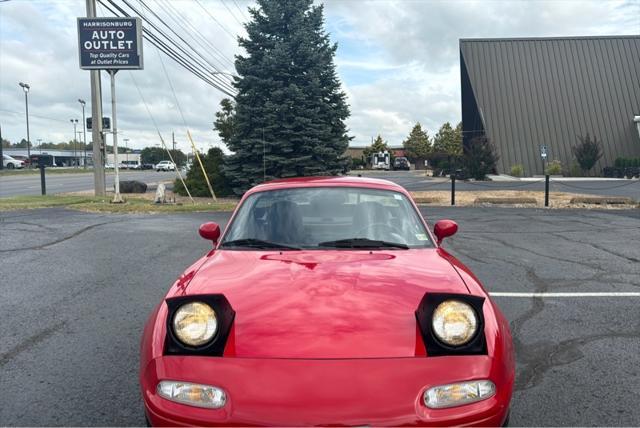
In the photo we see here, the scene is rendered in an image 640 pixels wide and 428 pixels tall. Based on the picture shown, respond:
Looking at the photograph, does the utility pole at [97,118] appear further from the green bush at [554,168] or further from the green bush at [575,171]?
the green bush at [575,171]

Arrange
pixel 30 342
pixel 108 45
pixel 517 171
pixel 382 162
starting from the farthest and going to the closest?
pixel 382 162
pixel 517 171
pixel 108 45
pixel 30 342

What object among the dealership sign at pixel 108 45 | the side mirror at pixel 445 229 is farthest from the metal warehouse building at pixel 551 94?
the side mirror at pixel 445 229

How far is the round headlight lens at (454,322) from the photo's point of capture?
230cm

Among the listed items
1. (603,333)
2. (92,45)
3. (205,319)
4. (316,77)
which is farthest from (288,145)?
(205,319)

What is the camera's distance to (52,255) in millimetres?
8477

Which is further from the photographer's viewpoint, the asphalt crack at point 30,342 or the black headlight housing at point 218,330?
the asphalt crack at point 30,342

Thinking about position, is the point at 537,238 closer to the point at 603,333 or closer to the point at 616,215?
the point at 616,215

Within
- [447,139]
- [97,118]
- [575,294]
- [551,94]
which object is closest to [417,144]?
[447,139]

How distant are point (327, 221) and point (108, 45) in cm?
1731

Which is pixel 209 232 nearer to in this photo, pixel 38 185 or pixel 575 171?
pixel 38 185

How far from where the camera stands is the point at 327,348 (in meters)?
2.20

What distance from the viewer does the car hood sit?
7.33 ft

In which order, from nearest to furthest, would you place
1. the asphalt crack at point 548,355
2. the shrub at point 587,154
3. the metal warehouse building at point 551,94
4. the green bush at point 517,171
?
the asphalt crack at point 548,355 → the green bush at point 517,171 → the shrub at point 587,154 → the metal warehouse building at point 551,94

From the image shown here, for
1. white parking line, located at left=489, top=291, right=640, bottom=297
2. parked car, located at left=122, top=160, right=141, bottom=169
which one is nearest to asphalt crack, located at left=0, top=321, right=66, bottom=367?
white parking line, located at left=489, top=291, right=640, bottom=297
